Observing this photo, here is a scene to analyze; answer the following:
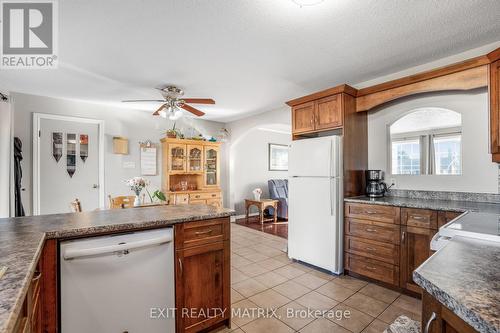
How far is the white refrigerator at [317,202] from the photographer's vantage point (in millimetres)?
2775

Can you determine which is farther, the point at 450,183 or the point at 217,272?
the point at 450,183

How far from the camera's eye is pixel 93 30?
2.05 m

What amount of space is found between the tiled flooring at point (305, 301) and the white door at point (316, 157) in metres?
1.19

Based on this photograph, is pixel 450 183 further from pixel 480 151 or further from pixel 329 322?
pixel 329 322

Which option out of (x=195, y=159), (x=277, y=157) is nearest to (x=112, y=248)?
(x=195, y=159)

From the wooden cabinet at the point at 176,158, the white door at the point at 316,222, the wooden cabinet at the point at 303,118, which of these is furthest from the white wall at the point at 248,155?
the white door at the point at 316,222

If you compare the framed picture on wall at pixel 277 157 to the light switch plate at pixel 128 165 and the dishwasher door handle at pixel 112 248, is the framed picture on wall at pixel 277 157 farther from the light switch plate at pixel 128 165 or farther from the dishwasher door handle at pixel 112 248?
the dishwasher door handle at pixel 112 248

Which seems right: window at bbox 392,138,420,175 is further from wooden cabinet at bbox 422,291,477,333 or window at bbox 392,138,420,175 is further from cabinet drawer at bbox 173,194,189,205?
cabinet drawer at bbox 173,194,189,205

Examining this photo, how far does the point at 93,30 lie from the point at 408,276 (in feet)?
11.9

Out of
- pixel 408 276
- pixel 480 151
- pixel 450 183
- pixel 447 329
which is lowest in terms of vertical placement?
pixel 408 276

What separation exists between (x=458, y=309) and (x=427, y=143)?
9.00 feet

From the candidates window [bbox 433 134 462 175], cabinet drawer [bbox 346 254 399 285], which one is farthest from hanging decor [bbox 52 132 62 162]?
window [bbox 433 134 462 175]

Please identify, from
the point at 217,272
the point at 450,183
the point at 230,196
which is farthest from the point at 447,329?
the point at 230,196

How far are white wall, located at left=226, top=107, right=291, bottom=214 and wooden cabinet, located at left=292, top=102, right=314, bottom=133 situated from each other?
141cm
